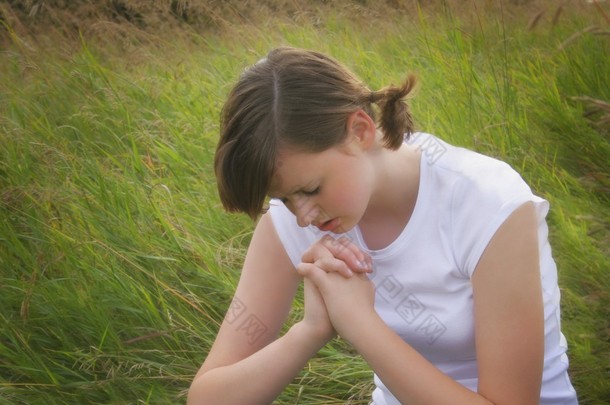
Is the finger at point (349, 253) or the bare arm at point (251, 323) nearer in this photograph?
the finger at point (349, 253)

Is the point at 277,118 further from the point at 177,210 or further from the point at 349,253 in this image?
the point at 177,210

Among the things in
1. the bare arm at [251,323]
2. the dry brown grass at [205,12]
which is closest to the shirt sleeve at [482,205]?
the bare arm at [251,323]

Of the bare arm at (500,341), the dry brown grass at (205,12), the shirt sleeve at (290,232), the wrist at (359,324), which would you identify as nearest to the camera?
the bare arm at (500,341)

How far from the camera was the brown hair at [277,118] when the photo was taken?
155 cm

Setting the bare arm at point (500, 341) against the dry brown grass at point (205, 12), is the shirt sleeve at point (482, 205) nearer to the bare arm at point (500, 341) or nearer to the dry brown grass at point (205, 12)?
the bare arm at point (500, 341)

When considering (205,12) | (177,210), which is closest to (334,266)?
(177,210)

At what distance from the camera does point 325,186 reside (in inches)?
61.3

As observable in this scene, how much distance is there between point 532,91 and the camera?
3064mm

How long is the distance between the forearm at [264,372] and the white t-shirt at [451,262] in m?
0.19

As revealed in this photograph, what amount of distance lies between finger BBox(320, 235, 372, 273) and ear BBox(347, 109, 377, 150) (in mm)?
197

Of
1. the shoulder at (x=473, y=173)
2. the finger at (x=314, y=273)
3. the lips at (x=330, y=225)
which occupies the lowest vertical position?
the finger at (x=314, y=273)

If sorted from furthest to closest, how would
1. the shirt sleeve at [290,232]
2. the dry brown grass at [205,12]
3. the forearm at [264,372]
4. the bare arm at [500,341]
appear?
the dry brown grass at [205,12]
the shirt sleeve at [290,232]
the forearm at [264,372]
the bare arm at [500,341]

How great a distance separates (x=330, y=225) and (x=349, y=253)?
0.26 feet

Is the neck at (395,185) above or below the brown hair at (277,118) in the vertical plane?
below
